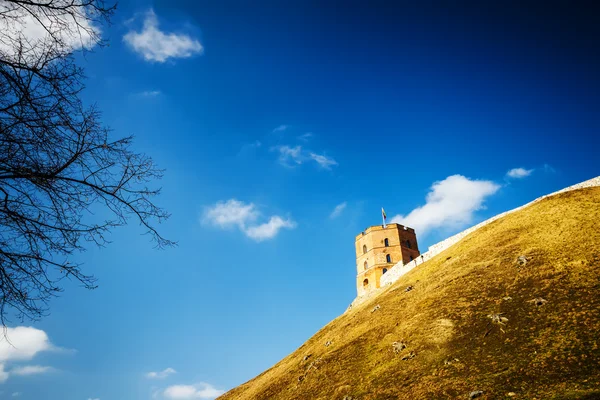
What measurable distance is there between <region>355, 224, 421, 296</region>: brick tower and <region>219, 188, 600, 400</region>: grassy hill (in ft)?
73.8

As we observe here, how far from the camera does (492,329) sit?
16578 millimetres

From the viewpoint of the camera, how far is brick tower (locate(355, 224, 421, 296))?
177 feet

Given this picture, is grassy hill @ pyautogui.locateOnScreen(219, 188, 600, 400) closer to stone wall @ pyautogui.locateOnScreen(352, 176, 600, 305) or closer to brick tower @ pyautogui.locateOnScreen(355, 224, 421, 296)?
stone wall @ pyautogui.locateOnScreen(352, 176, 600, 305)

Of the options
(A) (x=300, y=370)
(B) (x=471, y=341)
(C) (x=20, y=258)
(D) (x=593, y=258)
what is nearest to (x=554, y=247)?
(D) (x=593, y=258)

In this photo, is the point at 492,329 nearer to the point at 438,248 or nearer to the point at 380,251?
the point at 438,248

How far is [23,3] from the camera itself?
177 inches

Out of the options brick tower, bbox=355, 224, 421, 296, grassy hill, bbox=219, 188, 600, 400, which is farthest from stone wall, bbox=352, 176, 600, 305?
brick tower, bbox=355, 224, 421, 296

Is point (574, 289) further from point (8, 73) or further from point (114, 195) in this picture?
point (8, 73)

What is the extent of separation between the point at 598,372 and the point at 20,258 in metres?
16.0

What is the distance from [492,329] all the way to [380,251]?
38952 millimetres

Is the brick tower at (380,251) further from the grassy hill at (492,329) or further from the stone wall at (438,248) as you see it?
the grassy hill at (492,329)

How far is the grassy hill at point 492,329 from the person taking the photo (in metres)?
12.7

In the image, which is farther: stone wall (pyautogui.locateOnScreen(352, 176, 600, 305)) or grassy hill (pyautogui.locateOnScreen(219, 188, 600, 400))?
stone wall (pyautogui.locateOnScreen(352, 176, 600, 305))

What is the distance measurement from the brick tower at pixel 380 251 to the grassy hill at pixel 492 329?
73.8 feet
